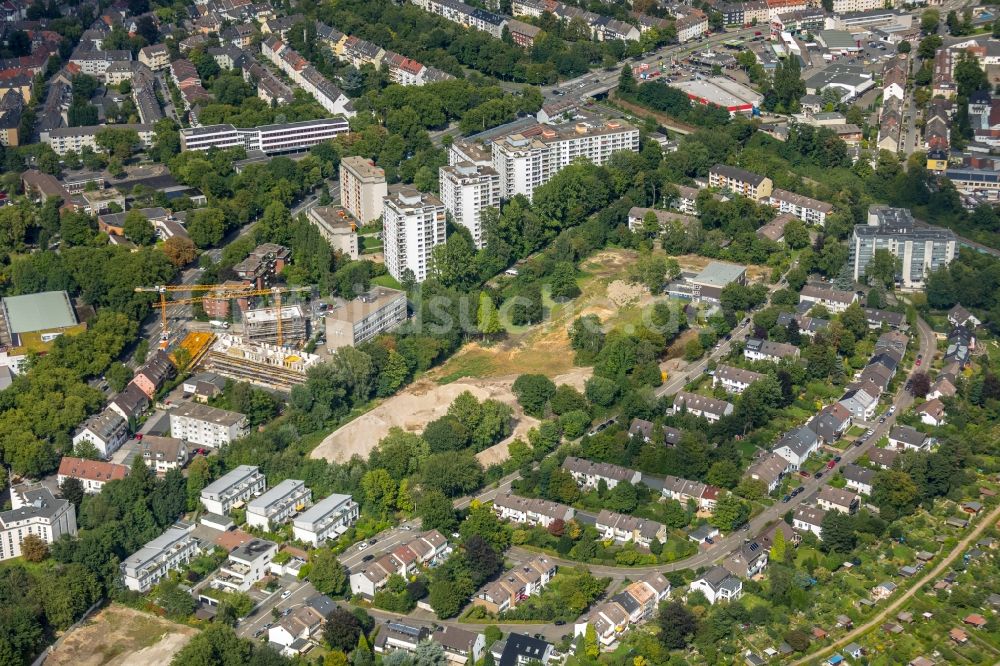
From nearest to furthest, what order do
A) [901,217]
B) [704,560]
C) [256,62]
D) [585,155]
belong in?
[704,560] < [901,217] < [585,155] < [256,62]

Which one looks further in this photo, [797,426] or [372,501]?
[797,426]

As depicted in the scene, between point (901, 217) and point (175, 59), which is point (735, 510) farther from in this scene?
point (175, 59)

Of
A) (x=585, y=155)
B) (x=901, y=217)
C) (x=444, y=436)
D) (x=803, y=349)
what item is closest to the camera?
(x=444, y=436)

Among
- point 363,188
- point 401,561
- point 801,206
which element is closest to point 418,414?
point 401,561

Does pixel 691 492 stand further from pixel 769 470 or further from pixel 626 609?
pixel 626 609

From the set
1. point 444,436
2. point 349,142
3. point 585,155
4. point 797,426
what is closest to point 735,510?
point 797,426

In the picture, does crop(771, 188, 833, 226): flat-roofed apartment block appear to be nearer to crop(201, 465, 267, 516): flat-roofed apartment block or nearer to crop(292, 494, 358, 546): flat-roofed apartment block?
crop(292, 494, 358, 546): flat-roofed apartment block
